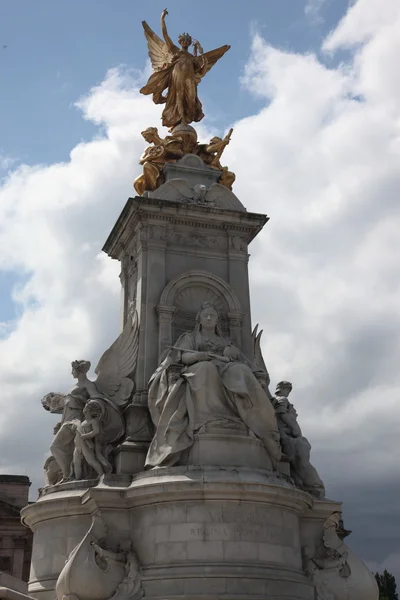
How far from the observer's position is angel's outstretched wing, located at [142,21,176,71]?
2434 centimetres

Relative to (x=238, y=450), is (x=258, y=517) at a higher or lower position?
lower

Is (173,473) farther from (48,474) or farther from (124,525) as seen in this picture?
(48,474)

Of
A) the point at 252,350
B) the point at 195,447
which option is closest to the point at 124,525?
the point at 195,447

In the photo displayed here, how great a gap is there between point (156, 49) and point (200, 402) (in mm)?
12481

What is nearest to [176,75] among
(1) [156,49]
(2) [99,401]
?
(1) [156,49]

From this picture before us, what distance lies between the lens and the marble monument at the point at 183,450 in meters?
16.0

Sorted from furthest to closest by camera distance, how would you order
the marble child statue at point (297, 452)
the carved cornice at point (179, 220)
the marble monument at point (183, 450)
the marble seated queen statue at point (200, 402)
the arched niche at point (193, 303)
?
the carved cornice at point (179, 220) → the arched niche at point (193, 303) → the marble child statue at point (297, 452) → the marble seated queen statue at point (200, 402) → the marble monument at point (183, 450)

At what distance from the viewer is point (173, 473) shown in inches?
651

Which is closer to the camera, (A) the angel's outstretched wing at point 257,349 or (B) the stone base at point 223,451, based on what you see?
(B) the stone base at point 223,451

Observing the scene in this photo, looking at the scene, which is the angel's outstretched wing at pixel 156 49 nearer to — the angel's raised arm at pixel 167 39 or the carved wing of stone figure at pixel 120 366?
the angel's raised arm at pixel 167 39

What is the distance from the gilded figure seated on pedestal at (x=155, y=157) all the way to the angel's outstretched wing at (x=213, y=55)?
9.33ft

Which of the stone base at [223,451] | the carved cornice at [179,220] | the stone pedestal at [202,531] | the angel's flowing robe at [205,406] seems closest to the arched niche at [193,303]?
the carved cornice at [179,220]

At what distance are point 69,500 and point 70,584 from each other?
224 centimetres

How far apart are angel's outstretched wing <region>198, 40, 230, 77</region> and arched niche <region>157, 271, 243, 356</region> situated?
24.5 ft
